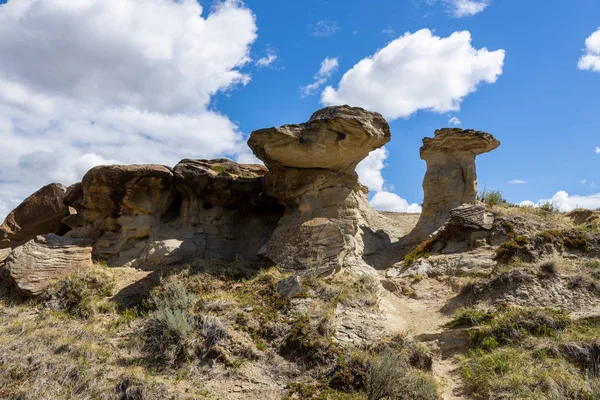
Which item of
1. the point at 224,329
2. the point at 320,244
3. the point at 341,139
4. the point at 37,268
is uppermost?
the point at 341,139

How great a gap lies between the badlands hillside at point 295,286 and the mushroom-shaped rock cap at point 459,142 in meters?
0.05

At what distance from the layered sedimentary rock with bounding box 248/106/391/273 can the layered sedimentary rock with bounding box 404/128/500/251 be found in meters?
2.90

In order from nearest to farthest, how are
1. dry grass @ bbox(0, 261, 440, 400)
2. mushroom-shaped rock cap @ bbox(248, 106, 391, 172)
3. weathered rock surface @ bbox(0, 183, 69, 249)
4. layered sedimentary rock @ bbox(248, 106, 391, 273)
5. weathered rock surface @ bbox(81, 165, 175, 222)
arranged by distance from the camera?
dry grass @ bbox(0, 261, 440, 400), layered sedimentary rock @ bbox(248, 106, 391, 273), mushroom-shaped rock cap @ bbox(248, 106, 391, 172), weathered rock surface @ bbox(81, 165, 175, 222), weathered rock surface @ bbox(0, 183, 69, 249)

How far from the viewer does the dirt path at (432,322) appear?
6.49 m

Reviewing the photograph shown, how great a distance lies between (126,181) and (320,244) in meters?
5.14

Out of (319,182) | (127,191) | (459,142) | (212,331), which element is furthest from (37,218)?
(459,142)

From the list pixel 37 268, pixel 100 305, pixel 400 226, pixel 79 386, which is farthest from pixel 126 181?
pixel 400 226

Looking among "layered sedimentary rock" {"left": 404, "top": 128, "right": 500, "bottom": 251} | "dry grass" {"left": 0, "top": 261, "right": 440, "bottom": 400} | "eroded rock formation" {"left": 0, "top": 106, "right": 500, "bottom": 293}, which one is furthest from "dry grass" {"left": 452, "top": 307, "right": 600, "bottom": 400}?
"layered sedimentary rock" {"left": 404, "top": 128, "right": 500, "bottom": 251}

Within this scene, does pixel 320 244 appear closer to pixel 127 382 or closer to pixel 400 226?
pixel 127 382

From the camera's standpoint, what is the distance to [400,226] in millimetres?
14852

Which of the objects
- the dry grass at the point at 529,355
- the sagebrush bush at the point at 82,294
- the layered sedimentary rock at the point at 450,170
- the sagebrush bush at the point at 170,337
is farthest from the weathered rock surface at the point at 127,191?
the dry grass at the point at 529,355

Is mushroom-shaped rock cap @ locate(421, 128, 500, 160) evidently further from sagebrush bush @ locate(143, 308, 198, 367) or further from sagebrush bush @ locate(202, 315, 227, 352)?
sagebrush bush @ locate(143, 308, 198, 367)

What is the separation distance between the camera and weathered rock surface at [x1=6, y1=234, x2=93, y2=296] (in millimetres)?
9461

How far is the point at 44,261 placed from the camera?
390 inches
